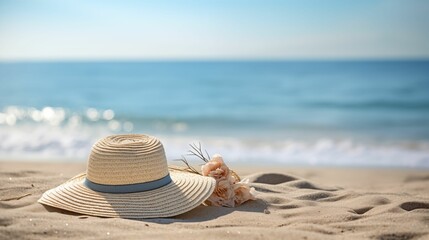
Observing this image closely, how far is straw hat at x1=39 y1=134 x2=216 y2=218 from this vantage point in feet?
12.2

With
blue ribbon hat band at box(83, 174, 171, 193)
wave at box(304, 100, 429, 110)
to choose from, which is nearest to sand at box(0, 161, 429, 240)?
blue ribbon hat band at box(83, 174, 171, 193)

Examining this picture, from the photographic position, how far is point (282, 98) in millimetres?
23656

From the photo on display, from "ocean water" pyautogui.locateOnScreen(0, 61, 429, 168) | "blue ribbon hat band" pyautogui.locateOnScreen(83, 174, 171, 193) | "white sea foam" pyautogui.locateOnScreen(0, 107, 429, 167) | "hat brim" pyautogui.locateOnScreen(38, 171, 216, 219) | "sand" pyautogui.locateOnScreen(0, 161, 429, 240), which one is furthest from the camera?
"ocean water" pyautogui.locateOnScreen(0, 61, 429, 168)

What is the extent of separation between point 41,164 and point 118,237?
18.7ft

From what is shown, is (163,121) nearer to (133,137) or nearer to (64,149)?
(64,149)

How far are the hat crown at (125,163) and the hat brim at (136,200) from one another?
10cm

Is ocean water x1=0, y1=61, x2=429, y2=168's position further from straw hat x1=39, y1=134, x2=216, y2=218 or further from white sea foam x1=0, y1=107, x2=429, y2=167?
straw hat x1=39, y1=134, x2=216, y2=218

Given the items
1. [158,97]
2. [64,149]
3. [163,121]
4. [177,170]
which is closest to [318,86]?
[158,97]

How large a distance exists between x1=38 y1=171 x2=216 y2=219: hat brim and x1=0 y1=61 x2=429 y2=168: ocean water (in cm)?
546

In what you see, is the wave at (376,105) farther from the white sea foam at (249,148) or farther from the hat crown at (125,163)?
the hat crown at (125,163)

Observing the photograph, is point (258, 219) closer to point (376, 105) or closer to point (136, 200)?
point (136, 200)

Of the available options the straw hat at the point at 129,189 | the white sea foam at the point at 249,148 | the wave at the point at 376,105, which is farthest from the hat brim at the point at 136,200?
the wave at the point at 376,105

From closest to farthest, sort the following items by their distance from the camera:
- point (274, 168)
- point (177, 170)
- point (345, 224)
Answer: point (345, 224) < point (177, 170) < point (274, 168)

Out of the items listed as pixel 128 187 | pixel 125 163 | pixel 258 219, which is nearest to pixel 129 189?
pixel 128 187
